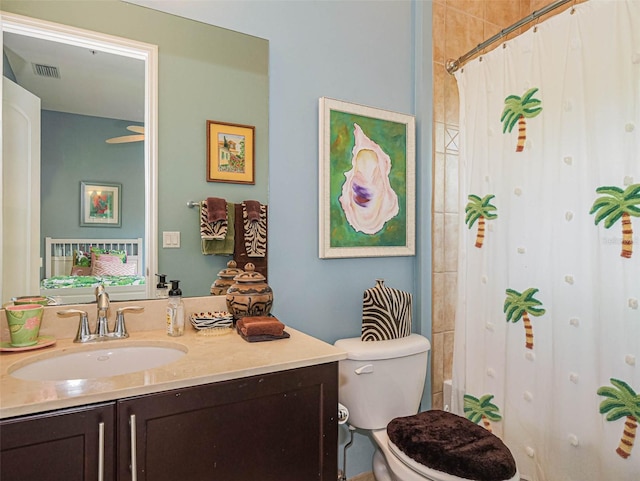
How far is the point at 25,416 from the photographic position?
0.74 m

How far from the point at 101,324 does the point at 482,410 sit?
1.49m

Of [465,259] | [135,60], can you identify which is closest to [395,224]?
[465,259]

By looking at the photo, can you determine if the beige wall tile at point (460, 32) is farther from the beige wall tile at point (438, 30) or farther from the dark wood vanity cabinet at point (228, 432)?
the dark wood vanity cabinet at point (228, 432)

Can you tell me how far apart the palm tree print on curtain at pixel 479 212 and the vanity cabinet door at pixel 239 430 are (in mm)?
935

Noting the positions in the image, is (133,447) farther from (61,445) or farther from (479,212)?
(479,212)

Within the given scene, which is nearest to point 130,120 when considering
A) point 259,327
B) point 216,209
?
point 216,209

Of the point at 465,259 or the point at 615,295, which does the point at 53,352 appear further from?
the point at 615,295

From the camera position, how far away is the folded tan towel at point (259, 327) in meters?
1.21

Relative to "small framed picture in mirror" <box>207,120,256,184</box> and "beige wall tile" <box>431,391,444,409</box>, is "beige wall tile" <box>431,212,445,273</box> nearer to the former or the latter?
"beige wall tile" <box>431,391,444,409</box>

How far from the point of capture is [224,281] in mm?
1454

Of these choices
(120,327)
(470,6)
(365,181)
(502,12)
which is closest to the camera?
(120,327)

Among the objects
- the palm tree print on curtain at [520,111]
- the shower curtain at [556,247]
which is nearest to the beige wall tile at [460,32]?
the shower curtain at [556,247]

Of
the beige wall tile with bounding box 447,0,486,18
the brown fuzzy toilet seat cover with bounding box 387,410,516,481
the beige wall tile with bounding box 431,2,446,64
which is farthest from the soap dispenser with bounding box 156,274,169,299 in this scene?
the beige wall tile with bounding box 447,0,486,18

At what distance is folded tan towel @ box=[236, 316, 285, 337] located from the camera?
47.8 inches
